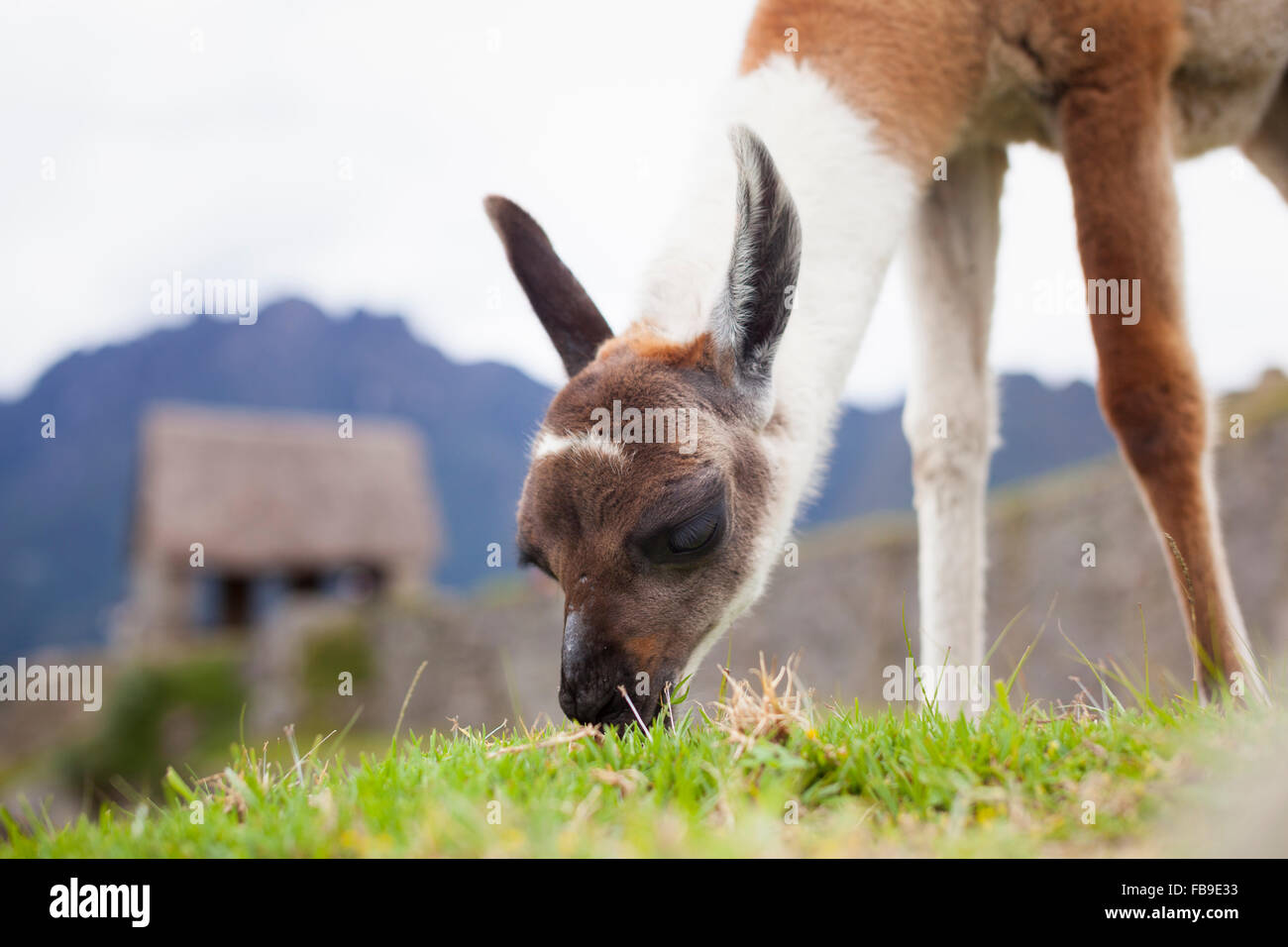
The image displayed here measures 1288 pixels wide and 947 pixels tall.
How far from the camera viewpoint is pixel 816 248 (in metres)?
3.04

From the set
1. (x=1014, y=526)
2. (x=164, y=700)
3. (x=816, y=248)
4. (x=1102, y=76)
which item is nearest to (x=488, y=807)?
(x=816, y=248)

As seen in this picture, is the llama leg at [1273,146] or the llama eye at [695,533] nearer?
the llama eye at [695,533]

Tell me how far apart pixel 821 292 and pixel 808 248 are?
0.14m

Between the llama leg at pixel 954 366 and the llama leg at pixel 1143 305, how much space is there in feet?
2.45

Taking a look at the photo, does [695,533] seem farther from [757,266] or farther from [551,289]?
[551,289]

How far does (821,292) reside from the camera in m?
3.04

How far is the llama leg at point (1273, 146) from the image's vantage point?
3702 millimetres

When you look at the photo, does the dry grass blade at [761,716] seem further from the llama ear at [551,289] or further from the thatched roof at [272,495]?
the thatched roof at [272,495]

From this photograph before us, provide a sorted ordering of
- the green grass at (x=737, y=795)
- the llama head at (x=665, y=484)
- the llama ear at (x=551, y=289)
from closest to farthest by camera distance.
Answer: the green grass at (x=737, y=795) < the llama head at (x=665, y=484) < the llama ear at (x=551, y=289)

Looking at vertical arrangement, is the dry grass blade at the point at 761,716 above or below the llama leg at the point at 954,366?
below

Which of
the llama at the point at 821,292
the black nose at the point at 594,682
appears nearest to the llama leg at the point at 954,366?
the llama at the point at 821,292

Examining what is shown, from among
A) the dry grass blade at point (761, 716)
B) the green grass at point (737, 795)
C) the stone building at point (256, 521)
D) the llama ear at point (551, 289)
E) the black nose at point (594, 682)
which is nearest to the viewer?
the green grass at point (737, 795)

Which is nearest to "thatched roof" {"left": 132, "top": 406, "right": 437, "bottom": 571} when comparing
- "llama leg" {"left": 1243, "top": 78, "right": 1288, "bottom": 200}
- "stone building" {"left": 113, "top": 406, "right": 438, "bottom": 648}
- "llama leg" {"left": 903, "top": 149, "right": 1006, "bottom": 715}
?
"stone building" {"left": 113, "top": 406, "right": 438, "bottom": 648}
